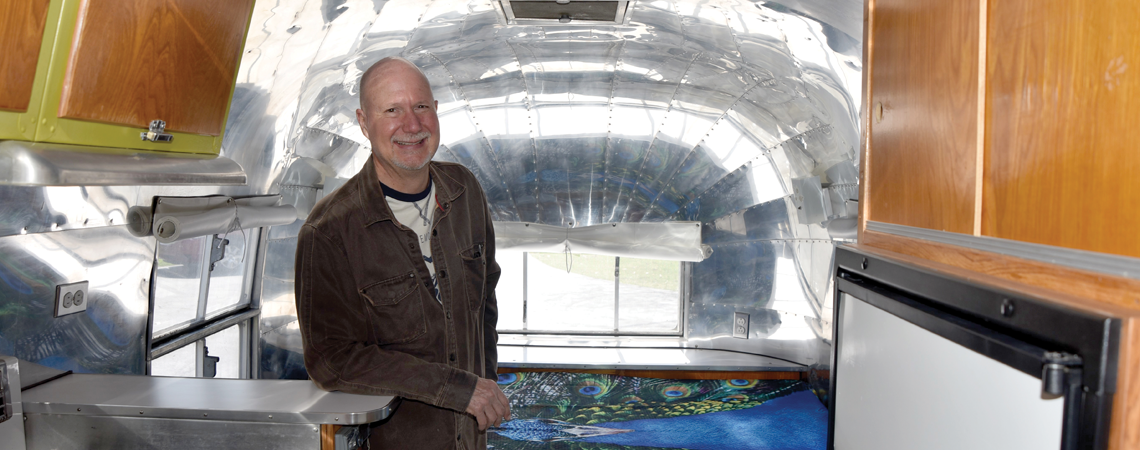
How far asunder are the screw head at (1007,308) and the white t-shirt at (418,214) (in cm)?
138

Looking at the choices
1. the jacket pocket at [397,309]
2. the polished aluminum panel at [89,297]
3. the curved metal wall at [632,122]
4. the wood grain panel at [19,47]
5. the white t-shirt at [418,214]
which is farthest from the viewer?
the curved metal wall at [632,122]

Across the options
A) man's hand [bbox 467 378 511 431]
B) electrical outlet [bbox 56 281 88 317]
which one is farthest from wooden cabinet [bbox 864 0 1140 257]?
electrical outlet [bbox 56 281 88 317]

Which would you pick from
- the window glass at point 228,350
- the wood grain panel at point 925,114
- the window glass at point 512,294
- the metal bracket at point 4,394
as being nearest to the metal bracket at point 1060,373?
the wood grain panel at point 925,114

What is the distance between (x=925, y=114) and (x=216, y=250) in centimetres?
387

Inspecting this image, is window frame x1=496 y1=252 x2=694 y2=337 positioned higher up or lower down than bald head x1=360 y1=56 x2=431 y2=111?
lower down

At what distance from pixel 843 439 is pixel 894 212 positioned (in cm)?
47

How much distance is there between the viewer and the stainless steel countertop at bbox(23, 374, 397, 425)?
1.68 metres

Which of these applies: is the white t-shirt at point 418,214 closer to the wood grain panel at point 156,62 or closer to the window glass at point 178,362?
the wood grain panel at point 156,62

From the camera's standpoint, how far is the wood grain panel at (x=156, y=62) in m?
1.48

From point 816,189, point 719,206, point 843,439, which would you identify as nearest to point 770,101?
point 816,189

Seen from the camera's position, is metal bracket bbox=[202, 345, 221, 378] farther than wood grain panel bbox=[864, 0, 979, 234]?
Yes

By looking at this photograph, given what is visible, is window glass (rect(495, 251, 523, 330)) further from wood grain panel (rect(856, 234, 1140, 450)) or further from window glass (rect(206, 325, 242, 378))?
wood grain panel (rect(856, 234, 1140, 450))

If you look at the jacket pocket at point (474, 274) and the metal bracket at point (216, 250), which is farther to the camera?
the metal bracket at point (216, 250)

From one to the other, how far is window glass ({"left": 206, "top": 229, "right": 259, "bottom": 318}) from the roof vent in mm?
2162
